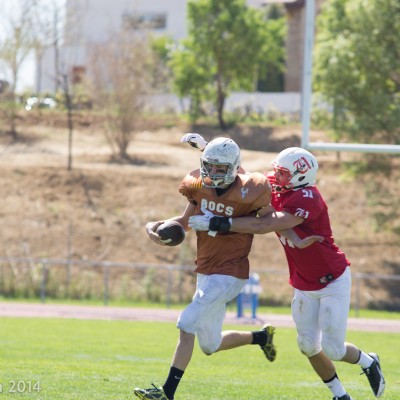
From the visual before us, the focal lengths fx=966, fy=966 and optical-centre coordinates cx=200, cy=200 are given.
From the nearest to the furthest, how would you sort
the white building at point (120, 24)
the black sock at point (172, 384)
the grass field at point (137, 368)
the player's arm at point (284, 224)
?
the black sock at point (172, 384) → the player's arm at point (284, 224) → the grass field at point (137, 368) → the white building at point (120, 24)

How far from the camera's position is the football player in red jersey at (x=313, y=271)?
6.53 metres

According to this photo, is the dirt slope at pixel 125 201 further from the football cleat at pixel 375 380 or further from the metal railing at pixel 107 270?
the football cleat at pixel 375 380

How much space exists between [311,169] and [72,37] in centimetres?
2816

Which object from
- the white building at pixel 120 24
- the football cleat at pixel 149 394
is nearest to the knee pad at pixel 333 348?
the football cleat at pixel 149 394

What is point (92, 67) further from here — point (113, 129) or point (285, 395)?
point (285, 395)

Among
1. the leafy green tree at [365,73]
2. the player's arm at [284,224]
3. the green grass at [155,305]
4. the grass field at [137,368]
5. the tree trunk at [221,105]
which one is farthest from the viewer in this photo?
the tree trunk at [221,105]

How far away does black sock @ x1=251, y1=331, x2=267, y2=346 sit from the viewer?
712 cm

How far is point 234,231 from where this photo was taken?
6281 mm

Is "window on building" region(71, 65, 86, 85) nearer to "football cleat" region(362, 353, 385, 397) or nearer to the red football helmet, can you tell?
the red football helmet

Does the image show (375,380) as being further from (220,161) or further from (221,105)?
(221,105)

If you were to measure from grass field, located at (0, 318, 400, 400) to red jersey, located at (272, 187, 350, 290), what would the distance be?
993 mm

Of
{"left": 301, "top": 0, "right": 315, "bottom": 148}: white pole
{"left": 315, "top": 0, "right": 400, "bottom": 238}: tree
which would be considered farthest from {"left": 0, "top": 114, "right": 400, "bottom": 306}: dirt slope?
{"left": 301, "top": 0, "right": 315, "bottom": 148}: white pole

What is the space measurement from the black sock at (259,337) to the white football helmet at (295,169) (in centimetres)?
119

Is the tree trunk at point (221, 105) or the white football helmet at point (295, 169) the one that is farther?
the tree trunk at point (221, 105)
